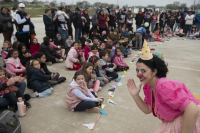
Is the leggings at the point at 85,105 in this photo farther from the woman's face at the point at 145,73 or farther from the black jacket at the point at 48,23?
the black jacket at the point at 48,23

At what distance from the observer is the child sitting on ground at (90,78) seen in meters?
3.67

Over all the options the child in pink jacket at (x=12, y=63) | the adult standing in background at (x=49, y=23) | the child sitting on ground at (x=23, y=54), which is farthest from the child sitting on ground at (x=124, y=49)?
the child in pink jacket at (x=12, y=63)

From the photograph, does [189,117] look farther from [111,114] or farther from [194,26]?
[194,26]

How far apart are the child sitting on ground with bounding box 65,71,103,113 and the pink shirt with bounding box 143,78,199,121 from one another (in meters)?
1.79

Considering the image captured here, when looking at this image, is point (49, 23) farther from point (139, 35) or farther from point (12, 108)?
point (12, 108)

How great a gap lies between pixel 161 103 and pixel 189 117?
9.6 inches

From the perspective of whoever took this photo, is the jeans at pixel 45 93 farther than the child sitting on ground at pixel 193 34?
No

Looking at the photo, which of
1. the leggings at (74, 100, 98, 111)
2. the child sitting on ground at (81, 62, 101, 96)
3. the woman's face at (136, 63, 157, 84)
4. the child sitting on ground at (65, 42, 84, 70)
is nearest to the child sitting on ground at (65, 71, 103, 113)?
the leggings at (74, 100, 98, 111)

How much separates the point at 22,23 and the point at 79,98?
442cm

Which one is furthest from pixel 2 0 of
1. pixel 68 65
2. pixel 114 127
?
pixel 114 127

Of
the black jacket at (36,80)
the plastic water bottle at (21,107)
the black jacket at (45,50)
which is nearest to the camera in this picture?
the plastic water bottle at (21,107)

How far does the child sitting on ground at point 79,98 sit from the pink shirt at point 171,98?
5.88ft

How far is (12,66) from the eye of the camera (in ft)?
14.5

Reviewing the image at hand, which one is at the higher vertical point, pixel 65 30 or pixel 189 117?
pixel 65 30
